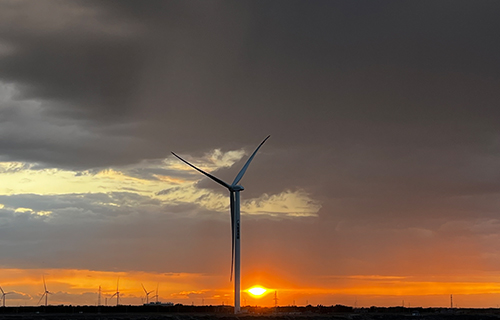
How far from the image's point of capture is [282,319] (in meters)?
199

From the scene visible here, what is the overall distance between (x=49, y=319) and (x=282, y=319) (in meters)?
62.4

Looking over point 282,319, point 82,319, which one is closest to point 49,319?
point 82,319

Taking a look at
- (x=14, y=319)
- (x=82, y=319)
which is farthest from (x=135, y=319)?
(x=14, y=319)

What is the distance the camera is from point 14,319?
193 metres

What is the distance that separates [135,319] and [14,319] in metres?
31.8

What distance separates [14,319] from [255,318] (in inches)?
2522

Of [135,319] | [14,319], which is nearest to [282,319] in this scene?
[135,319]

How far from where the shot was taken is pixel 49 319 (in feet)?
631

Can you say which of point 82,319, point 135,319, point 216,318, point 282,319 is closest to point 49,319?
point 82,319

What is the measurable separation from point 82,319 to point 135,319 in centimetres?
1404

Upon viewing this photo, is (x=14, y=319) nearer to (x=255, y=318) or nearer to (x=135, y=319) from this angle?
(x=135, y=319)

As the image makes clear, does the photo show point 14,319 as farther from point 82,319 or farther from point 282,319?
point 282,319

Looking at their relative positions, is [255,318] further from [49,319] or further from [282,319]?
[49,319]

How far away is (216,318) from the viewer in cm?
19462
